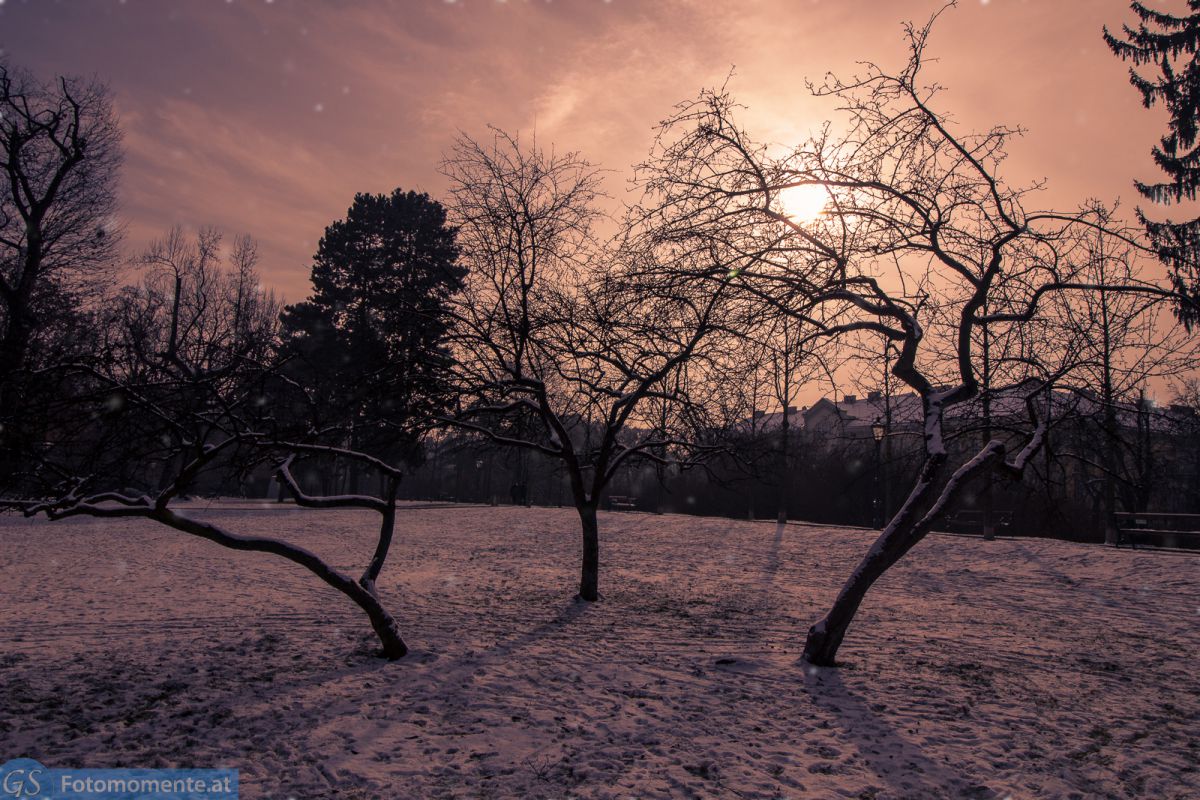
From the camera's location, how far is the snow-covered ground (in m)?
5.10

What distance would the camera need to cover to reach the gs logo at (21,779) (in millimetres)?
4566

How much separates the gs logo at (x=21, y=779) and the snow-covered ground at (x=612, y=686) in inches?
5.8

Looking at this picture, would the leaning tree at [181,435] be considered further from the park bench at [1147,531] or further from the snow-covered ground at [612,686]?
the park bench at [1147,531]

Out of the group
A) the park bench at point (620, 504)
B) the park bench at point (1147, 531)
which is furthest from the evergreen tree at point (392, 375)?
the park bench at point (620, 504)

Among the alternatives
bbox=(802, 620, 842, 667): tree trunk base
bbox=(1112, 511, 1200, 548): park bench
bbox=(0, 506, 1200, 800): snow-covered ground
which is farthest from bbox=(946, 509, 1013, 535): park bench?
bbox=(802, 620, 842, 667): tree trunk base

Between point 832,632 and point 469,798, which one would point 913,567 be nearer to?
point 832,632

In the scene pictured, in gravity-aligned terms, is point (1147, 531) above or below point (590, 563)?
above

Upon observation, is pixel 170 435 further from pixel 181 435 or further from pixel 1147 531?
pixel 1147 531

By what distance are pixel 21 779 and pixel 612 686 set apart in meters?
4.85

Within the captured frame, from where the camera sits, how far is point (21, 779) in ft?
15.6

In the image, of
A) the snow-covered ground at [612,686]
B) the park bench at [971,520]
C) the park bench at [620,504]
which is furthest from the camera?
the park bench at [620,504]

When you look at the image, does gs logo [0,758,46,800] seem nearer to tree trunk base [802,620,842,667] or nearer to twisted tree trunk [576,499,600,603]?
tree trunk base [802,620,842,667]

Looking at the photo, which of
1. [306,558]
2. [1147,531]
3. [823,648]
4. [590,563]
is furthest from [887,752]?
[1147,531]

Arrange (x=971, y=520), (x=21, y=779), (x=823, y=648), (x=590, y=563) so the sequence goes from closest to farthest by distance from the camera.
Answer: (x=21, y=779) < (x=823, y=648) < (x=590, y=563) < (x=971, y=520)
